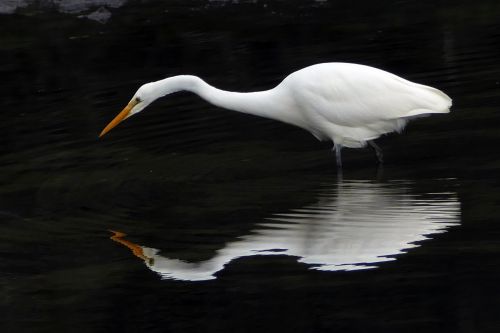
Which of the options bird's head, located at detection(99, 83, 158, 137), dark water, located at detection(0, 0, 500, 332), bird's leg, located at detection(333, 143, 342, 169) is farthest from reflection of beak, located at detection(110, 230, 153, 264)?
bird's leg, located at detection(333, 143, 342, 169)

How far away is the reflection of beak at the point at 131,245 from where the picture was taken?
8327 mm

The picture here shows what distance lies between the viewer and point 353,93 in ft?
34.2

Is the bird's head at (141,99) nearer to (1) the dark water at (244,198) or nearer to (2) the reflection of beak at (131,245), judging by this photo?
(1) the dark water at (244,198)

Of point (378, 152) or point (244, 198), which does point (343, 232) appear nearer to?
point (244, 198)

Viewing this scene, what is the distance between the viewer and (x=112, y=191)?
998 centimetres

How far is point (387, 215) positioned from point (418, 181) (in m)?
0.96

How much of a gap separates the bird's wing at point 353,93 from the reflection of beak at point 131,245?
2335 mm

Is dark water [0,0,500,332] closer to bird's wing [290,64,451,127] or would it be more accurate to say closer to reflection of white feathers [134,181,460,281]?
reflection of white feathers [134,181,460,281]

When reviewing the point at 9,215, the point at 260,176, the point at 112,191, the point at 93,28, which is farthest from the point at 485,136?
the point at 93,28

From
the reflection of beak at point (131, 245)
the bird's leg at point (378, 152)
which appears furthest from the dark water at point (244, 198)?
the bird's leg at point (378, 152)

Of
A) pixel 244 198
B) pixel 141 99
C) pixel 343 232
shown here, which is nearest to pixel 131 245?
pixel 244 198

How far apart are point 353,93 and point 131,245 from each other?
106 inches

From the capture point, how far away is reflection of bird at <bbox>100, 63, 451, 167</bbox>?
10312 mm

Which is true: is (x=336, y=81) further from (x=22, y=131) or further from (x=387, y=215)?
(x=22, y=131)
